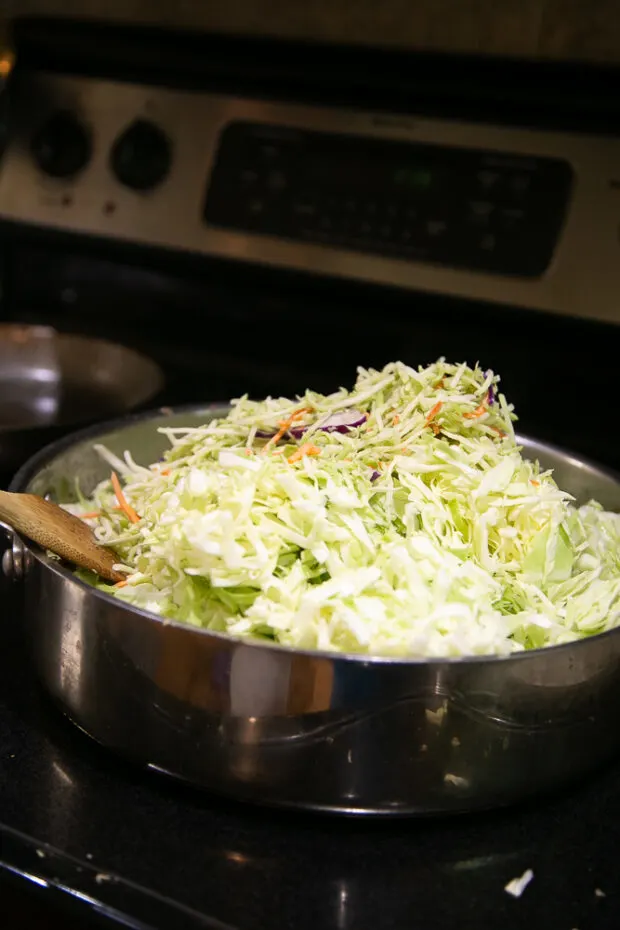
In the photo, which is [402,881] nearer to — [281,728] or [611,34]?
[281,728]

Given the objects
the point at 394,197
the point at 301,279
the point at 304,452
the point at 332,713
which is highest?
the point at 394,197

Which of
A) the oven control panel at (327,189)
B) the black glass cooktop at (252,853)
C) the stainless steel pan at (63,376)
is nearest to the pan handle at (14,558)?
the black glass cooktop at (252,853)

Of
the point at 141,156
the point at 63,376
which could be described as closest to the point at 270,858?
the point at 63,376

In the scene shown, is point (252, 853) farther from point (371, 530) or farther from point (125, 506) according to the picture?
point (125, 506)

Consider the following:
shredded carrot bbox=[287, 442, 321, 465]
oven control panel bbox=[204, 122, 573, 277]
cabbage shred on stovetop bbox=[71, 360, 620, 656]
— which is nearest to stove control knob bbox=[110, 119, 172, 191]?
oven control panel bbox=[204, 122, 573, 277]

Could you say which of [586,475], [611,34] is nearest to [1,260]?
[611,34]

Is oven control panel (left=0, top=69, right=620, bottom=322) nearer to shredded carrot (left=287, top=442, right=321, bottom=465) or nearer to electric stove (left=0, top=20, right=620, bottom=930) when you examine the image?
electric stove (left=0, top=20, right=620, bottom=930)
